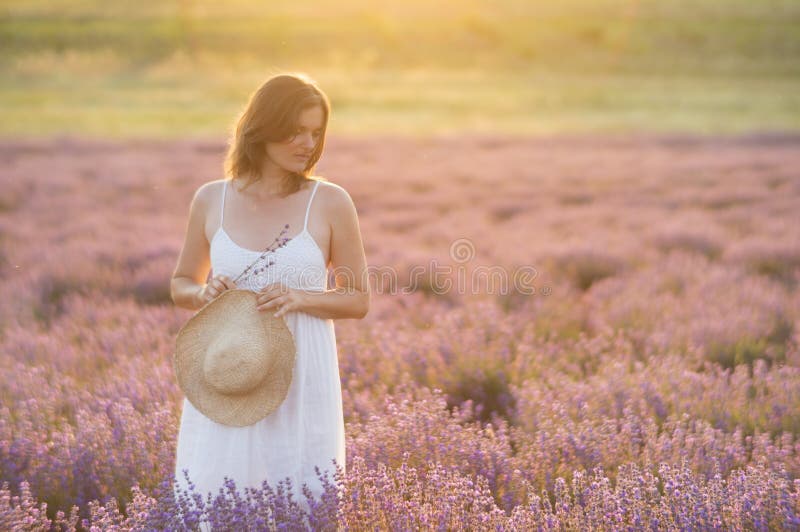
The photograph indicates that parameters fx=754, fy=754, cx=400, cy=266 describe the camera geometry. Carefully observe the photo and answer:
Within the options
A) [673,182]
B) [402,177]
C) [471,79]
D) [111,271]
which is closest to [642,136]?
[673,182]

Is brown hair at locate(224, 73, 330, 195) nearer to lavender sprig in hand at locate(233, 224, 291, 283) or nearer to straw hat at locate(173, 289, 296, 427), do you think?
lavender sprig in hand at locate(233, 224, 291, 283)

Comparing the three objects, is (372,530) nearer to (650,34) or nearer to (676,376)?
(676,376)

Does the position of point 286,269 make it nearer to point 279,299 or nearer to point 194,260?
point 279,299

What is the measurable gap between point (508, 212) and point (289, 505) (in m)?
8.28

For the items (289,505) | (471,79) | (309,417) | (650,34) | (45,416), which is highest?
(650,34)

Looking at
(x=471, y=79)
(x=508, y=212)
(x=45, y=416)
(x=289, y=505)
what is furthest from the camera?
(x=471, y=79)

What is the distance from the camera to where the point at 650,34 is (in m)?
69.1

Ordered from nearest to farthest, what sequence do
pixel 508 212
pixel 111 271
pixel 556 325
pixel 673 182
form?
pixel 556 325 < pixel 111 271 < pixel 508 212 < pixel 673 182

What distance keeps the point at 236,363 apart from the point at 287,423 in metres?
0.30

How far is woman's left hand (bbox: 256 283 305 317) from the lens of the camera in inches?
92.0

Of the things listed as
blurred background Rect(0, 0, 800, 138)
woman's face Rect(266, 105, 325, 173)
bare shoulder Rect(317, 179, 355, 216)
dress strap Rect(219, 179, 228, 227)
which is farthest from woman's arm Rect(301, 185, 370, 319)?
blurred background Rect(0, 0, 800, 138)

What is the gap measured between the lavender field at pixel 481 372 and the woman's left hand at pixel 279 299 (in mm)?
543

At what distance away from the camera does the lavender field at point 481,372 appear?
2357mm

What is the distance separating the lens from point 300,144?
2.43 meters
